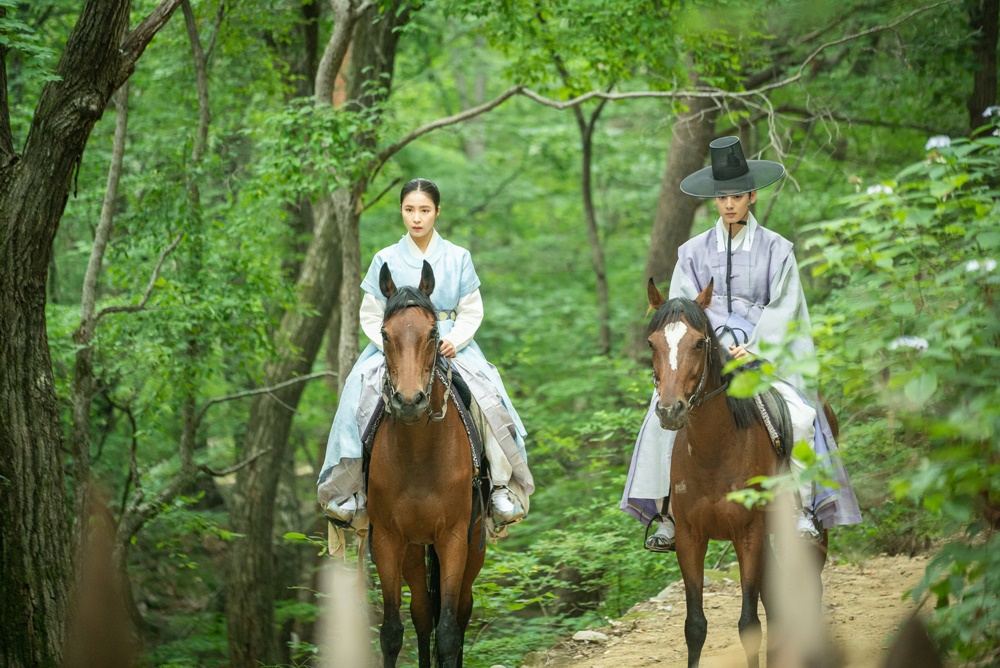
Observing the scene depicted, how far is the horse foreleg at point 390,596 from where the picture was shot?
5.17 meters

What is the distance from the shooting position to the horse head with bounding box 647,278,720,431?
4.73 meters

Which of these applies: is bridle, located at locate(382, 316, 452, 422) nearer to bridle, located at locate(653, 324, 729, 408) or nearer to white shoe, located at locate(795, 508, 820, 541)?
bridle, located at locate(653, 324, 729, 408)

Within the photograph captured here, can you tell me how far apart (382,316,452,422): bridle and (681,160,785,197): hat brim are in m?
1.84

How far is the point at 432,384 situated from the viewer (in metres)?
4.98

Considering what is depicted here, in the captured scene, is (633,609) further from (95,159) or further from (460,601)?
(95,159)

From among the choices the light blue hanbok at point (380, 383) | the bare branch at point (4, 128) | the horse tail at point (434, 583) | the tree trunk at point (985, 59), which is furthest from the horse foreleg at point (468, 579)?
the tree trunk at point (985, 59)

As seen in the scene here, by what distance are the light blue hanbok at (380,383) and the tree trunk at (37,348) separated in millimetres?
1806

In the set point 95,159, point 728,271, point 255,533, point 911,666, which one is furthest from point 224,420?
point 911,666

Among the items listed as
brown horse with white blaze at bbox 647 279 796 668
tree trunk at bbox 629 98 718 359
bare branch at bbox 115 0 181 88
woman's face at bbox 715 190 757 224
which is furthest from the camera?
tree trunk at bbox 629 98 718 359

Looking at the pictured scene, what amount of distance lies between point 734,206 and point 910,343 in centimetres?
239

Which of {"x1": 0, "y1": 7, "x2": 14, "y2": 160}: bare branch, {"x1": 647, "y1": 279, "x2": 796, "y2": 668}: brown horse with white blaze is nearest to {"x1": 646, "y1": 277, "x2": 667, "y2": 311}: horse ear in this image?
{"x1": 647, "y1": 279, "x2": 796, "y2": 668}: brown horse with white blaze

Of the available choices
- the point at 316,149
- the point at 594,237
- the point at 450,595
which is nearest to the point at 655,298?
the point at 450,595

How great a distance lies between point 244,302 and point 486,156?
11.5 meters

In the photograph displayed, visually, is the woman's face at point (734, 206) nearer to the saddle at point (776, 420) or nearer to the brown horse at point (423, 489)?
the saddle at point (776, 420)
